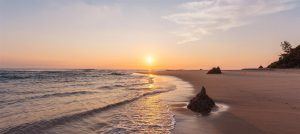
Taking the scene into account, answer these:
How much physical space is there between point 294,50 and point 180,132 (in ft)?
279

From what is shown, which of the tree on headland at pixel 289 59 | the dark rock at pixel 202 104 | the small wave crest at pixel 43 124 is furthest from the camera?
the tree on headland at pixel 289 59

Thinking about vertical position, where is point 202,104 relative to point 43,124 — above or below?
above

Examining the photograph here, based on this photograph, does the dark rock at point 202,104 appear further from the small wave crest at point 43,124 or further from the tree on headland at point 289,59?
the tree on headland at point 289,59

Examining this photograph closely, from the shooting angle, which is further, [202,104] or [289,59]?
[289,59]

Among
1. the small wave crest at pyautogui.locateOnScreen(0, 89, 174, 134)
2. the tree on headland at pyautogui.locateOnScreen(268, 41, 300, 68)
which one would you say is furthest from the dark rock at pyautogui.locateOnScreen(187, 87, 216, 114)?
the tree on headland at pyautogui.locateOnScreen(268, 41, 300, 68)

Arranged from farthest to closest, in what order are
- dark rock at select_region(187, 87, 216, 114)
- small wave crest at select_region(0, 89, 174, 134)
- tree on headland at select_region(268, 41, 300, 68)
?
1. tree on headland at select_region(268, 41, 300, 68)
2. dark rock at select_region(187, 87, 216, 114)
3. small wave crest at select_region(0, 89, 174, 134)

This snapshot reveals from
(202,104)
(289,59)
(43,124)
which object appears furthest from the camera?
(289,59)

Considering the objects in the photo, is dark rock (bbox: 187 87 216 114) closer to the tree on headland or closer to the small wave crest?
the small wave crest

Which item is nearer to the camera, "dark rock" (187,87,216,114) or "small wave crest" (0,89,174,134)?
"small wave crest" (0,89,174,134)

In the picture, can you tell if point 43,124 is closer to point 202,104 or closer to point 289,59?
point 202,104

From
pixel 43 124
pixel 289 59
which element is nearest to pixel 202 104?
pixel 43 124

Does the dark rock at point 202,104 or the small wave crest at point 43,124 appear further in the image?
the dark rock at point 202,104

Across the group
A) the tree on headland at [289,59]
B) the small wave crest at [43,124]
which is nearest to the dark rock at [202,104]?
the small wave crest at [43,124]

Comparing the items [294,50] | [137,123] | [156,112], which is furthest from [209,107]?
[294,50]
